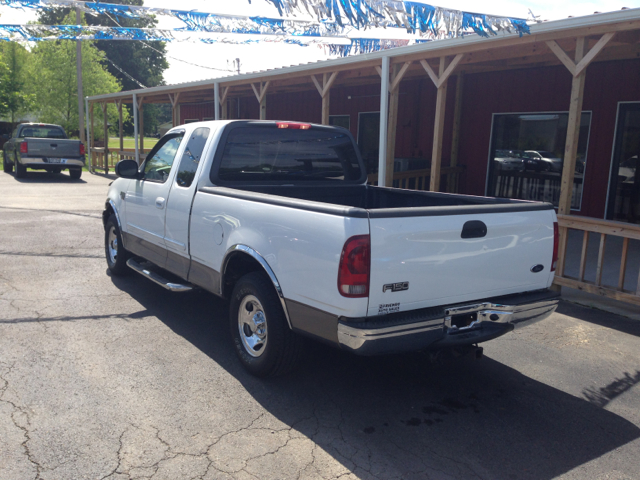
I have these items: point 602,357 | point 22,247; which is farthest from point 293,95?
point 602,357

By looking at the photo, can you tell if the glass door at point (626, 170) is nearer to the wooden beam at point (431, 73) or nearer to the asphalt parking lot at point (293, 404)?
the wooden beam at point (431, 73)

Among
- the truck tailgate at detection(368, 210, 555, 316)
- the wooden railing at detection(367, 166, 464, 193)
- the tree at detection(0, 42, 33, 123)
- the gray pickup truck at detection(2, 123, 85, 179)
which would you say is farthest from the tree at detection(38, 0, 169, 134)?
the truck tailgate at detection(368, 210, 555, 316)

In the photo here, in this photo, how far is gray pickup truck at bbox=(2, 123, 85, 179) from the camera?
19000 millimetres

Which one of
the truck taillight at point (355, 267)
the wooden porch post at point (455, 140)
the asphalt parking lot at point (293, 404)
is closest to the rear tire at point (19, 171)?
the wooden porch post at point (455, 140)

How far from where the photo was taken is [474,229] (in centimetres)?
359

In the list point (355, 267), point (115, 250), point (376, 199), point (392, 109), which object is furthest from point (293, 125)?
point (392, 109)

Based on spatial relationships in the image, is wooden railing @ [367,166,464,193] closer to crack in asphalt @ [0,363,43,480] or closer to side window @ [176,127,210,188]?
side window @ [176,127,210,188]

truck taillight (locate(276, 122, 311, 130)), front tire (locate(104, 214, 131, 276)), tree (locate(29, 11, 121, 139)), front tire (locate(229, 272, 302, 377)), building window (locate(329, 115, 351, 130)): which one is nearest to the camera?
front tire (locate(229, 272, 302, 377))

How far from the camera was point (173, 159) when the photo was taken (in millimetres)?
5414

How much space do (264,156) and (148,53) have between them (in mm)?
66022

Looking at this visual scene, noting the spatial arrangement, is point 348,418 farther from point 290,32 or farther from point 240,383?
point 290,32

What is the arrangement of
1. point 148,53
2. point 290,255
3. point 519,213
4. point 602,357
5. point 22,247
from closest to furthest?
1. point 290,255
2. point 519,213
3. point 602,357
4. point 22,247
5. point 148,53

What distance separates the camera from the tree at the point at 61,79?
3284cm

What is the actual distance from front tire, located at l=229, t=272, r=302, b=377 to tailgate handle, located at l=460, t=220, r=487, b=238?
136cm
